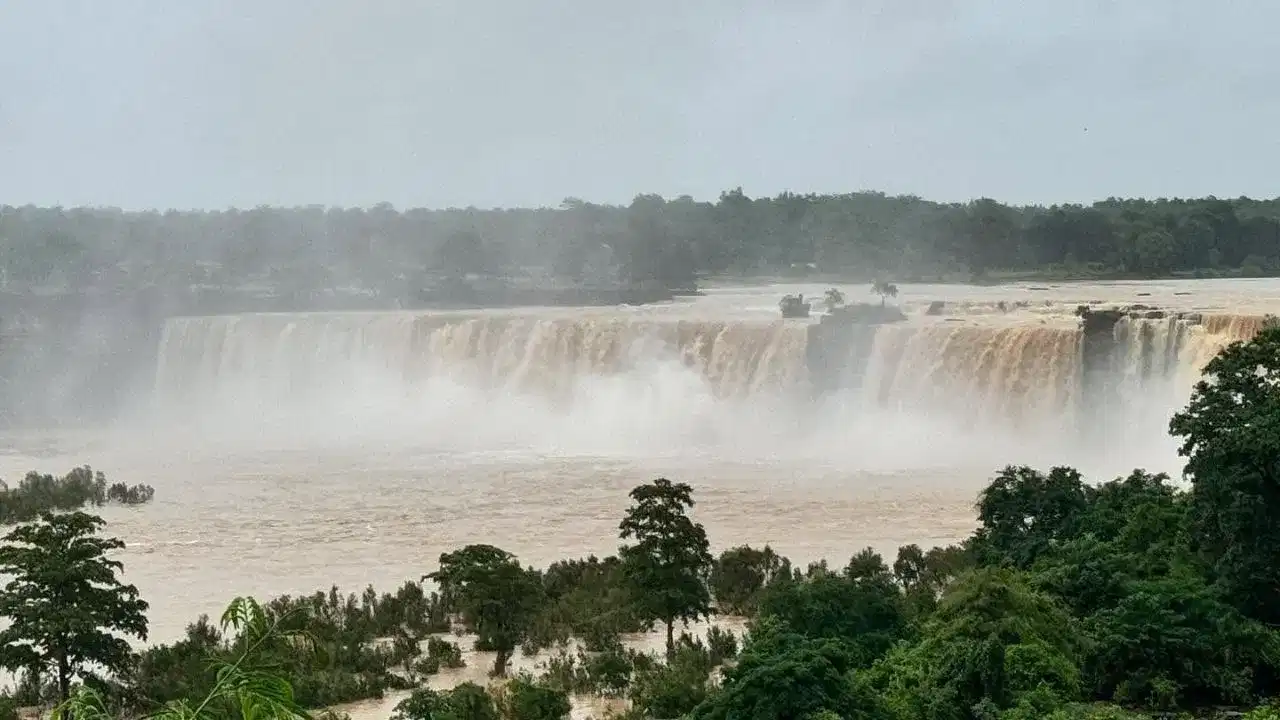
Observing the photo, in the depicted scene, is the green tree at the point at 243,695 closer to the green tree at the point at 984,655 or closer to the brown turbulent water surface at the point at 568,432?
the green tree at the point at 984,655

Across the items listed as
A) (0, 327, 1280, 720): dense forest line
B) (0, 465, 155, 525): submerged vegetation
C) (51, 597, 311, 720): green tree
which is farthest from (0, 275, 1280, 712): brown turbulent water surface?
(51, 597, 311, 720): green tree

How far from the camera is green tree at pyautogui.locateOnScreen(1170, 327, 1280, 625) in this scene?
12.3m

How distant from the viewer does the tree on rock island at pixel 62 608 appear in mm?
11844

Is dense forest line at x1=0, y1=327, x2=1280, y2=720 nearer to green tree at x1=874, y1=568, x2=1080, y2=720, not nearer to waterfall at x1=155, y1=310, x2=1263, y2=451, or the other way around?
green tree at x1=874, y1=568, x2=1080, y2=720

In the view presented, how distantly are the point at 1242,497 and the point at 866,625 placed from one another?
3414 mm

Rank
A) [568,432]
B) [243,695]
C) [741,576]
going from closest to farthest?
[243,695] < [741,576] < [568,432]

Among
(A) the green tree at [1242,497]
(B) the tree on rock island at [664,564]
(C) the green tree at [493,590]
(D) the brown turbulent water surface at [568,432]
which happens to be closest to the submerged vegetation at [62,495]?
(D) the brown turbulent water surface at [568,432]

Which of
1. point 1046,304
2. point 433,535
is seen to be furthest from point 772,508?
point 1046,304

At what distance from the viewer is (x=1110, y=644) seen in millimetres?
11656

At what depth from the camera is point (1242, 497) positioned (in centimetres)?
1226

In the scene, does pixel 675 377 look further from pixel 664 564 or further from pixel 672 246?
pixel 672 246

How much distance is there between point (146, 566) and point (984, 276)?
45612 millimetres

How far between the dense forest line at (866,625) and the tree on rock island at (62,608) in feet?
0.08

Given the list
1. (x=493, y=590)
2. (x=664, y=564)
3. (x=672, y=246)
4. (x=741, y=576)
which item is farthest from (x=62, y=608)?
(x=672, y=246)
